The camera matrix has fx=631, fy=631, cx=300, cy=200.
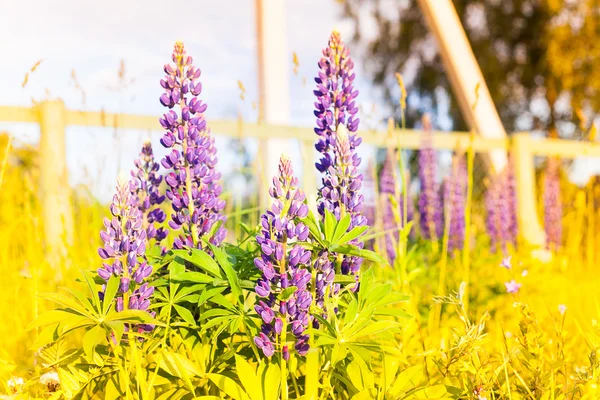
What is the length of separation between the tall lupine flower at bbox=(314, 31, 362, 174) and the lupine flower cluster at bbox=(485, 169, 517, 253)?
97.5 inches

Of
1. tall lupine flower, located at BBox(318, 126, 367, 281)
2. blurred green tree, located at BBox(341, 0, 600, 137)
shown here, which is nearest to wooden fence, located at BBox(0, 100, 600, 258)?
tall lupine flower, located at BBox(318, 126, 367, 281)

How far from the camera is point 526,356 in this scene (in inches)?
60.1

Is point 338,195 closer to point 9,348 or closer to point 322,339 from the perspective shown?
point 322,339

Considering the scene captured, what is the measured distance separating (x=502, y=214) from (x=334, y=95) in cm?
262

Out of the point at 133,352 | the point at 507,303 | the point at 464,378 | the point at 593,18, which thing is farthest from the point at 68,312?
the point at 593,18

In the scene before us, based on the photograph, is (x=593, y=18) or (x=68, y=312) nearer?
(x=68, y=312)

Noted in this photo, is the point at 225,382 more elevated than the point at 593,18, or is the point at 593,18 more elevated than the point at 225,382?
the point at 593,18

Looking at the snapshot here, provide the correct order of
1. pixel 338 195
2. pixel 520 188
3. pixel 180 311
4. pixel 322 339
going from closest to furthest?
pixel 322 339
pixel 180 311
pixel 338 195
pixel 520 188

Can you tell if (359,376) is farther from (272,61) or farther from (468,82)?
(468,82)

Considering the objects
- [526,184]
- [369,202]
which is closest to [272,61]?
[369,202]

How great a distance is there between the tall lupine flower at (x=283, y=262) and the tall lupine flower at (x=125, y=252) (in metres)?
0.27

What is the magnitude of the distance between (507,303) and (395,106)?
41.2ft

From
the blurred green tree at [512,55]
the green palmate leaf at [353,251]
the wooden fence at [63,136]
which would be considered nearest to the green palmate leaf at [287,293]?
the green palmate leaf at [353,251]

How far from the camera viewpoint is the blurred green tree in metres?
13.2
